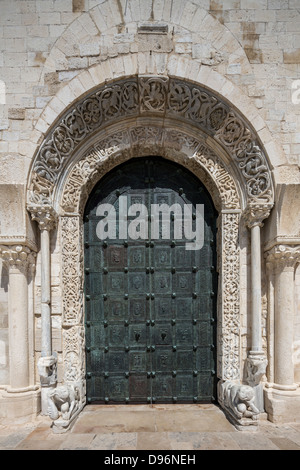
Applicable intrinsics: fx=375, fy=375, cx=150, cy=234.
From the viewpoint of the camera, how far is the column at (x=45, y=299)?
5.04 metres

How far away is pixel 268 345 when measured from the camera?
5.25 m

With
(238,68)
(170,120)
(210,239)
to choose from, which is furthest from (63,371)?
(238,68)

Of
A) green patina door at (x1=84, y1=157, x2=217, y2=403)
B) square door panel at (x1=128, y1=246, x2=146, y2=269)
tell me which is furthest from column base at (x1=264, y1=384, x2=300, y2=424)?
square door panel at (x1=128, y1=246, x2=146, y2=269)

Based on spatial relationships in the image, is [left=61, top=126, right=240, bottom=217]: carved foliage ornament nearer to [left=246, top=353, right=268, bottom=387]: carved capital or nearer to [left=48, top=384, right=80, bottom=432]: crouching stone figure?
[left=246, top=353, right=268, bottom=387]: carved capital

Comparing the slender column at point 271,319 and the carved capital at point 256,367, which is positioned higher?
the slender column at point 271,319

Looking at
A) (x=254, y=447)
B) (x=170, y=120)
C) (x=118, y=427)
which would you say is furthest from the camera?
(x=170, y=120)

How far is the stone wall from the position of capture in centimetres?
507

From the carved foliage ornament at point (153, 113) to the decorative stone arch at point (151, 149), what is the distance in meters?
0.01

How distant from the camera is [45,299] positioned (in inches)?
201

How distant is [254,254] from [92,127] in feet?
9.54

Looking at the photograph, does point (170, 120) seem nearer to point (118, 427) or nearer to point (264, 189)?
point (264, 189)

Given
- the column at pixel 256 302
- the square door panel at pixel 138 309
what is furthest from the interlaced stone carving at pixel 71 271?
the column at pixel 256 302

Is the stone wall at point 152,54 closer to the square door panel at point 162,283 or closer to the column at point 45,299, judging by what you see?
the column at point 45,299

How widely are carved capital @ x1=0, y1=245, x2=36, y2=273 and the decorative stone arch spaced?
294 millimetres
